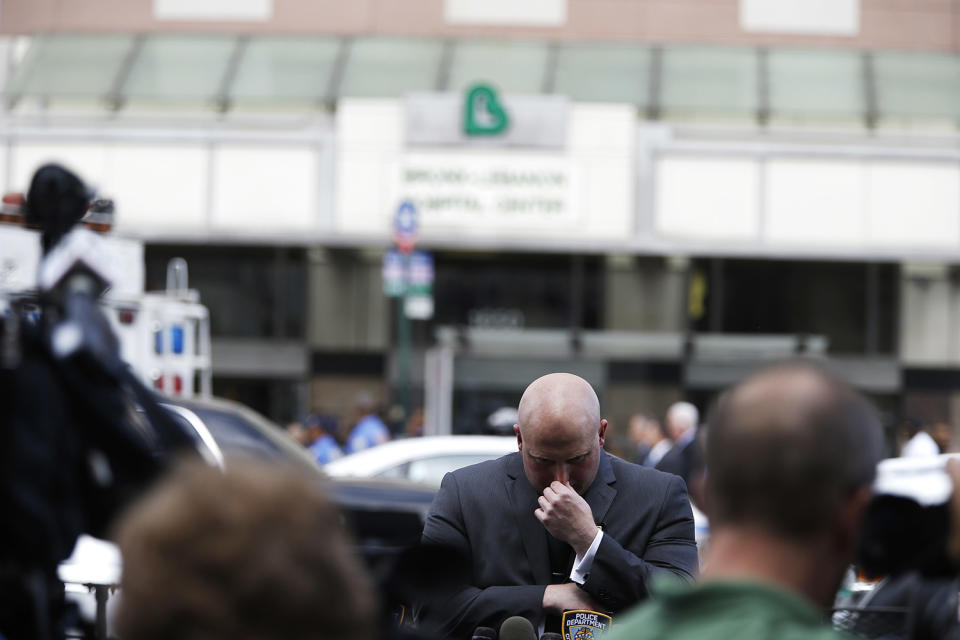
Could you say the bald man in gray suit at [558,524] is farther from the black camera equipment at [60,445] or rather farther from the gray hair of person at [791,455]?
the gray hair of person at [791,455]

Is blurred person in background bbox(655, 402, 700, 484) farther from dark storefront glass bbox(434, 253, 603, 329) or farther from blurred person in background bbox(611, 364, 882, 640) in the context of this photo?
dark storefront glass bbox(434, 253, 603, 329)

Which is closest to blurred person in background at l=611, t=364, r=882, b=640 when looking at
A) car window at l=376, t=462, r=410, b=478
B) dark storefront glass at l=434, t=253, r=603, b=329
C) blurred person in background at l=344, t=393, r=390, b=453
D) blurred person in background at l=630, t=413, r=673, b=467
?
car window at l=376, t=462, r=410, b=478

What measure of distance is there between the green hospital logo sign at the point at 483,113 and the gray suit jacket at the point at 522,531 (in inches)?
701

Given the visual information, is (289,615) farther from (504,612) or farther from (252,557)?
(504,612)

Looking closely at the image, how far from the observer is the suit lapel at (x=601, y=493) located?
13.1ft

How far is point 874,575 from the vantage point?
1925 millimetres

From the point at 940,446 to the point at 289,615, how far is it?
489 inches

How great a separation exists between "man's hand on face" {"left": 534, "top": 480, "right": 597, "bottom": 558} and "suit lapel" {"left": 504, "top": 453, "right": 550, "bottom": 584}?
220 millimetres

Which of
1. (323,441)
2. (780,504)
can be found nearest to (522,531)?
(780,504)

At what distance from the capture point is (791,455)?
1.77 metres

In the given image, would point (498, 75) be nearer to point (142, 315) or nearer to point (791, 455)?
point (142, 315)

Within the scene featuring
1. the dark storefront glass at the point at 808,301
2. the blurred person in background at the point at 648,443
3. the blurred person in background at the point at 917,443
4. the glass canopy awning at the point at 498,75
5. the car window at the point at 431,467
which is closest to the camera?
the car window at the point at 431,467

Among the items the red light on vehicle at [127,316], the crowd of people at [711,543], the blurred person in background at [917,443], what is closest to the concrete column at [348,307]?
the blurred person in background at [917,443]

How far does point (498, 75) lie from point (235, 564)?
2246cm
